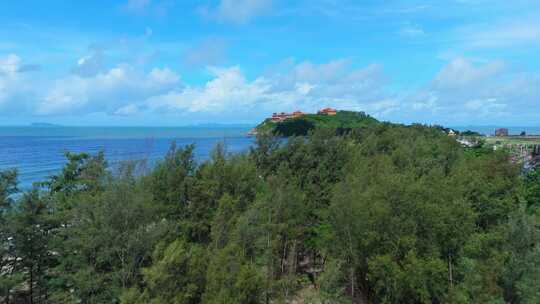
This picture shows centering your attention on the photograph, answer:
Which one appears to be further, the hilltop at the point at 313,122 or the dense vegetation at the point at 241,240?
the hilltop at the point at 313,122

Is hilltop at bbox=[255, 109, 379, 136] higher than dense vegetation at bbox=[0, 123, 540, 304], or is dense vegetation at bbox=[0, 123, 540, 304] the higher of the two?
hilltop at bbox=[255, 109, 379, 136]

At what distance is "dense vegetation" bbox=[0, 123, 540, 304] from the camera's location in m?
19.4

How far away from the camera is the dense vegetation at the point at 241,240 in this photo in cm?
1941

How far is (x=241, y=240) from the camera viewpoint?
2205 centimetres

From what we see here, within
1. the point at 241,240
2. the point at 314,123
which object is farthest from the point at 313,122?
the point at 241,240

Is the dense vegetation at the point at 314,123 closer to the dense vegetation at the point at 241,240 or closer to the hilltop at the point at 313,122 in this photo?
the hilltop at the point at 313,122

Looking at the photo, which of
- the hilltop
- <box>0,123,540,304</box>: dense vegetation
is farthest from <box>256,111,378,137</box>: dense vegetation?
<box>0,123,540,304</box>: dense vegetation

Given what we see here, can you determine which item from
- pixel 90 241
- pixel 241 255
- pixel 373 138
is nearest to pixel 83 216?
pixel 90 241

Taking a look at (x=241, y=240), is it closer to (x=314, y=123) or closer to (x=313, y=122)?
(x=314, y=123)

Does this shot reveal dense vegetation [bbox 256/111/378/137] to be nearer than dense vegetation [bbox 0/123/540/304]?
No

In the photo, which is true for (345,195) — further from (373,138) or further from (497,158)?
(373,138)

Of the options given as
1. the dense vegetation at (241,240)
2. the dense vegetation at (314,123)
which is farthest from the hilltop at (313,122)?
the dense vegetation at (241,240)

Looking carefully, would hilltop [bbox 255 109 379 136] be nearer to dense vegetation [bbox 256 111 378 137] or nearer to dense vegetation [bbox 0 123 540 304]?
dense vegetation [bbox 256 111 378 137]

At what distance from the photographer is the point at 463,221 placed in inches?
965
